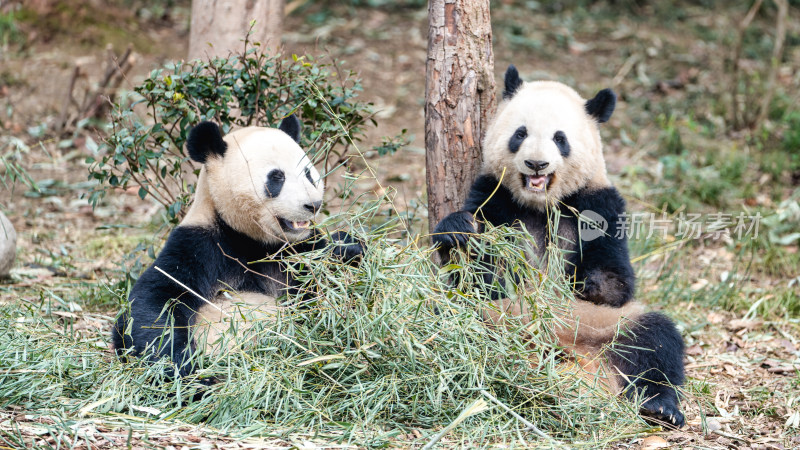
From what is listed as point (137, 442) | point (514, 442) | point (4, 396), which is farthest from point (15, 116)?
point (514, 442)

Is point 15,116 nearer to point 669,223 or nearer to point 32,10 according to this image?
point 32,10

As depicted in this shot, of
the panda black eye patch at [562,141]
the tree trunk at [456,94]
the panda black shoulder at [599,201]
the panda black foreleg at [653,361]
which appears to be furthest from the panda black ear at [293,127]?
the panda black foreleg at [653,361]

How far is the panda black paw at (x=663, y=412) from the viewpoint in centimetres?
392

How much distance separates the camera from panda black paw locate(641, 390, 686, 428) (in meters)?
3.92

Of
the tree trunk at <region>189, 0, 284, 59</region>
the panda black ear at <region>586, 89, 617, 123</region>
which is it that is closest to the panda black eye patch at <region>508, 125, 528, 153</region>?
the panda black ear at <region>586, 89, 617, 123</region>

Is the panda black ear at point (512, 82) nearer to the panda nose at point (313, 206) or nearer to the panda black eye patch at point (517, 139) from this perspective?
the panda black eye patch at point (517, 139)

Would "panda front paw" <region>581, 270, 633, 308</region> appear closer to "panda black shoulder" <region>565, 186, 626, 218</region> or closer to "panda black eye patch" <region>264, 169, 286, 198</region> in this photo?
"panda black shoulder" <region>565, 186, 626, 218</region>

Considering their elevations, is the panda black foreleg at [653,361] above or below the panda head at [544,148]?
below


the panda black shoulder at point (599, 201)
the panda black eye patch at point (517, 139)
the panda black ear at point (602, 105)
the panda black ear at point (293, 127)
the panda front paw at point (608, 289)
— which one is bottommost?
the panda front paw at point (608, 289)

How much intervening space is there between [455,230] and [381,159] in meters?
4.31

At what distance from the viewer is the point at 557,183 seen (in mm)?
4258

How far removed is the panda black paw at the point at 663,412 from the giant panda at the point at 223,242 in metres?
1.66

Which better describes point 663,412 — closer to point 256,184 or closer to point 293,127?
point 256,184

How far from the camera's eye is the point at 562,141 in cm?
423
